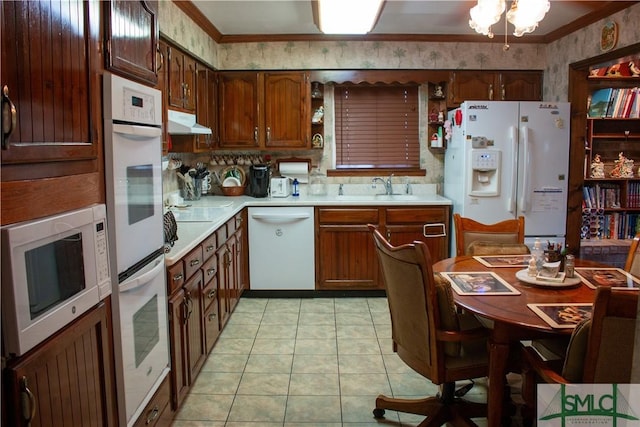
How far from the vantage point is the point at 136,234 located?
192cm

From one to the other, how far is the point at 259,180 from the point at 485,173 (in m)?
2.05

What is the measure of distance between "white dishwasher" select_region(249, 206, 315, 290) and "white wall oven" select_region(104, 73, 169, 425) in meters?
2.29

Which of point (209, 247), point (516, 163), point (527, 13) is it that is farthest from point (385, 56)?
point (209, 247)

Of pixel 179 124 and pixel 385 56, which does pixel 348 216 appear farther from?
pixel 179 124

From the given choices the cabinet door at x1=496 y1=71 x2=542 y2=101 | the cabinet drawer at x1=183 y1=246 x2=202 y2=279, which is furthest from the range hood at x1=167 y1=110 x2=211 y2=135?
→ the cabinet door at x1=496 y1=71 x2=542 y2=101

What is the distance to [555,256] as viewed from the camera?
8.08 ft

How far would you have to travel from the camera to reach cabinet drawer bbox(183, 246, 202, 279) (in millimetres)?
2650

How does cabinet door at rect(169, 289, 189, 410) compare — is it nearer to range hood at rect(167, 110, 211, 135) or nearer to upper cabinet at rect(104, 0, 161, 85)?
upper cabinet at rect(104, 0, 161, 85)

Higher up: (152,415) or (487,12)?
(487,12)

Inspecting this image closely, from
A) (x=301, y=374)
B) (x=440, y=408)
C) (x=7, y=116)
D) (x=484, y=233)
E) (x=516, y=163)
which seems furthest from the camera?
(x=516, y=163)

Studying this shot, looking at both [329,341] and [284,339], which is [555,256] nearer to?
[329,341]

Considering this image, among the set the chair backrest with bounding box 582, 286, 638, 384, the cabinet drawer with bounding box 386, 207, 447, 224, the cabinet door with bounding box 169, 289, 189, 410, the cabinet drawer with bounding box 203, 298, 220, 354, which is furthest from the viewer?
the cabinet drawer with bounding box 386, 207, 447, 224

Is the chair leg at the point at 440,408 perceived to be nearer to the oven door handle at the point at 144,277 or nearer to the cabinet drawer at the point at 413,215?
the oven door handle at the point at 144,277

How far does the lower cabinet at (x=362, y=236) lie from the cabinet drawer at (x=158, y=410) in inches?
93.2
